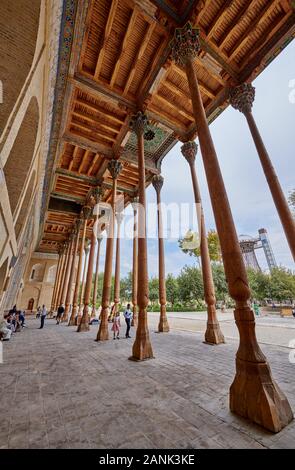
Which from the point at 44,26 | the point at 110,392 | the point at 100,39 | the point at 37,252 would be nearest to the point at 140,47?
the point at 100,39

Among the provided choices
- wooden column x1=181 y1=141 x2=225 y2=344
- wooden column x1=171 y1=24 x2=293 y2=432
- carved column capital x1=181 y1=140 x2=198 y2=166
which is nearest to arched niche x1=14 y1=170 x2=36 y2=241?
carved column capital x1=181 y1=140 x2=198 y2=166

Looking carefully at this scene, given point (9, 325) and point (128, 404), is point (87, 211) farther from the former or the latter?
point (128, 404)

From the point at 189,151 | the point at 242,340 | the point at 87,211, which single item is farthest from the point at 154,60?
the point at 87,211

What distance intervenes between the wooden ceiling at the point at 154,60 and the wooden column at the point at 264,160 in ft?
1.77

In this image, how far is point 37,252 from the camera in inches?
1093

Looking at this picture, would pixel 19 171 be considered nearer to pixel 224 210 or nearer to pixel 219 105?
pixel 224 210

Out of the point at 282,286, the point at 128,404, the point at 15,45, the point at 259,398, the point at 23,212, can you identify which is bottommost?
the point at 128,404

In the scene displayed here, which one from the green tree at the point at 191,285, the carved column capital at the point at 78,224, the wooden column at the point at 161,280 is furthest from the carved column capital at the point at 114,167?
the green tree at the point at 191,285

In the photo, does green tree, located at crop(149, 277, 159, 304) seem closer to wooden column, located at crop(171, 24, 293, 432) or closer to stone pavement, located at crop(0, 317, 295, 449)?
stone pavement, located at crop(0, 317, 295, 449)

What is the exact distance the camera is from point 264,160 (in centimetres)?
574

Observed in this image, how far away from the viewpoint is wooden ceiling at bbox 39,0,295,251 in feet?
17.8

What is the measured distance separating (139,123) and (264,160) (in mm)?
4470
